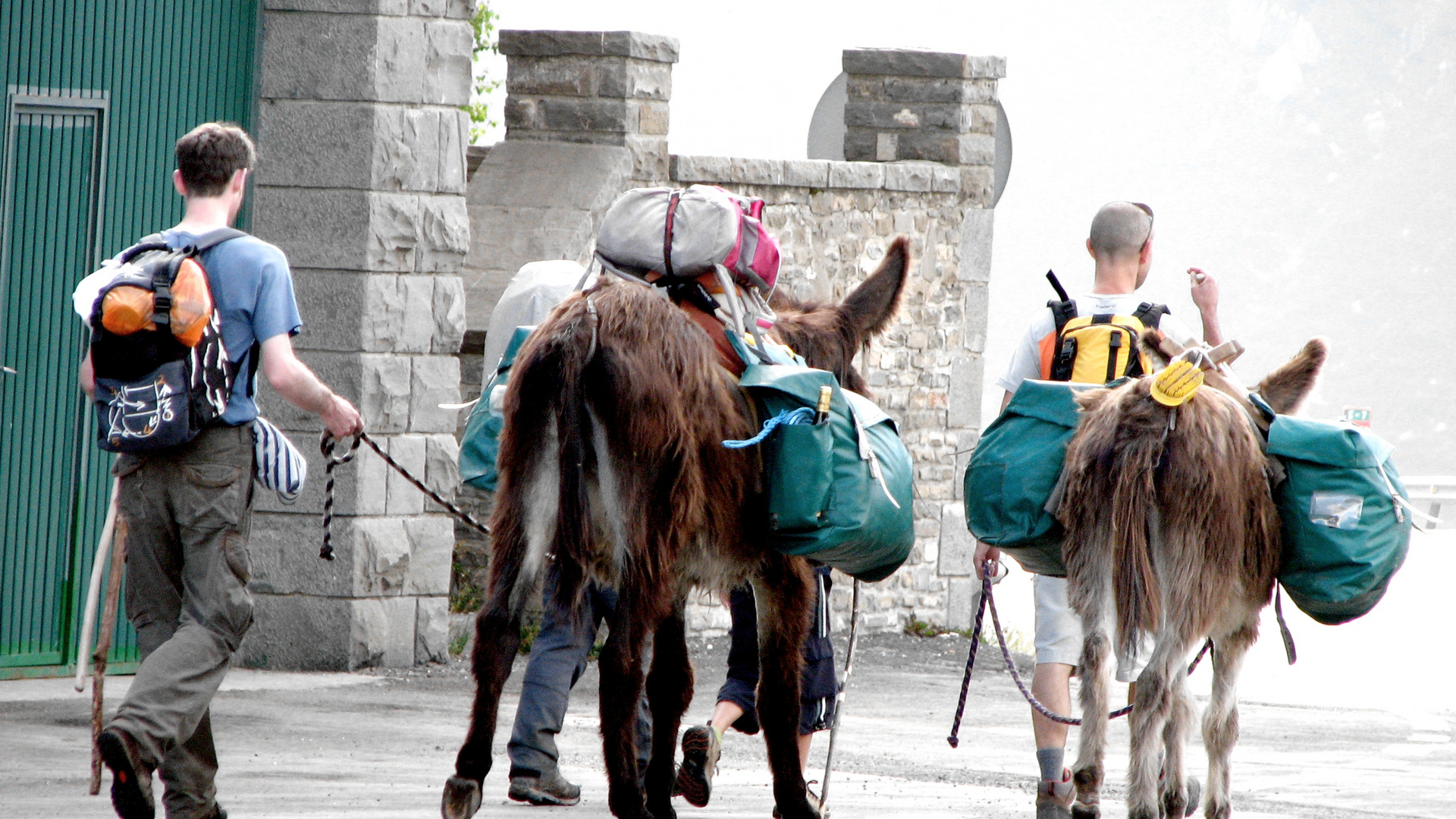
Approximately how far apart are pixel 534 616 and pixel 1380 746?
4.21 meters

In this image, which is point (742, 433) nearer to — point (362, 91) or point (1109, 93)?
point (362, 91)

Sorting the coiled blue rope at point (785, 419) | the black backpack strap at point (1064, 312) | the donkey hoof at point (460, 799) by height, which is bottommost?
the donkey hoof at point (460, 799)

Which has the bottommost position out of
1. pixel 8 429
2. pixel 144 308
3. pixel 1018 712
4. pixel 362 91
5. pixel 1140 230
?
pixel 1018 712

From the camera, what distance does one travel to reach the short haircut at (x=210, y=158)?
5609mm

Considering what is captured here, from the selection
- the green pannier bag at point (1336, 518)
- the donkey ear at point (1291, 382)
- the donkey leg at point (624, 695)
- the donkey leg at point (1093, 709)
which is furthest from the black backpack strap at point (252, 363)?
the donkey ear at point (1291, 382)

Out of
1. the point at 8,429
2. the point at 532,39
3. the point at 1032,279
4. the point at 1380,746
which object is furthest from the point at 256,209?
the point at 1032,279

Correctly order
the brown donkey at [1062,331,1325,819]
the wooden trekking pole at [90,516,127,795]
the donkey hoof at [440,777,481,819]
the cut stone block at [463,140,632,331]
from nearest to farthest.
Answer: the donkey hoof at [440,777,481,819] → the wooden trekking pole at [90,516,127,795] → the brown donkey at [1062,331,1325,819] → the cut stone block at [463,140,632,331]

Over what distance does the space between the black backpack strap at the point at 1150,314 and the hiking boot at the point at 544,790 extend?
242 centimetres

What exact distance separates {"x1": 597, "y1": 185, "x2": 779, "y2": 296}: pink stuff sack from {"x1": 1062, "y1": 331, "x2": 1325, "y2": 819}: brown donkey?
1168 millimetres

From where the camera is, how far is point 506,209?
10508 millimetres

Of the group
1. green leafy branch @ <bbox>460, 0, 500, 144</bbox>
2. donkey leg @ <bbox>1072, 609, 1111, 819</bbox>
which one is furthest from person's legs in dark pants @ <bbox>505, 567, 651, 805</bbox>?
green leafy branch @ <bbox>460, 0, 500, 144</bbox>

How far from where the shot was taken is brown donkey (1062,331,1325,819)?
18.6ft

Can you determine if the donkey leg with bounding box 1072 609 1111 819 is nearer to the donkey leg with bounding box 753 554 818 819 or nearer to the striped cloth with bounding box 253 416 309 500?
the donkey leg with bounding box 753 554 818 819

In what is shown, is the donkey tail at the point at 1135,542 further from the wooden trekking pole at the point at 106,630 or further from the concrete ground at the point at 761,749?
the wooden trekking pole at the point at 106,630
